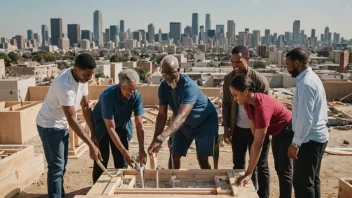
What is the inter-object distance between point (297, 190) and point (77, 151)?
16.3 ft

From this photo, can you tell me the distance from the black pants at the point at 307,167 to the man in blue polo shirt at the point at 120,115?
1567mm

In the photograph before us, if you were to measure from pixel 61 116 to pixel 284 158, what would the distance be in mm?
2363

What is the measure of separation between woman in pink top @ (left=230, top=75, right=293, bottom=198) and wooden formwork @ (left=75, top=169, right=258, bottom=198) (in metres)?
0.19

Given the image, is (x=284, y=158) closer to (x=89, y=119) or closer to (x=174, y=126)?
(x=174, y=126)

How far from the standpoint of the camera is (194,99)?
3.96m

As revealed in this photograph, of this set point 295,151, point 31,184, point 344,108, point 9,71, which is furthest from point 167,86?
point 9,71

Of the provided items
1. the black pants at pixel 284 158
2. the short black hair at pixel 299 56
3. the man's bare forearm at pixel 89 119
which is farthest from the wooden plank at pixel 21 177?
the short black hair at pixel 299 56

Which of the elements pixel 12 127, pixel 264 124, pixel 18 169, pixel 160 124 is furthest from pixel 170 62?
pixel 12 127

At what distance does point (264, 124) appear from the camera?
338 cm

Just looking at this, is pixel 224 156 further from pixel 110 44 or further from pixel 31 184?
pixel 110 44

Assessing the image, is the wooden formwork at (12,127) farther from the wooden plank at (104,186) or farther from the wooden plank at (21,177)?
the wooden plank at (104,186)

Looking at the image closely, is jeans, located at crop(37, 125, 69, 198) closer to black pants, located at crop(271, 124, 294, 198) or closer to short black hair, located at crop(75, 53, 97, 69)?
short black hair, located at crop(75, 53, 97, 69)

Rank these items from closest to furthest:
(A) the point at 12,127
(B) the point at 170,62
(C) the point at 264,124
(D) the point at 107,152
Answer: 1. (C) the point at 264,124
2. (B) the point at 170,62
3. (D) the point at 107,152
4. (A) the point at 12,127

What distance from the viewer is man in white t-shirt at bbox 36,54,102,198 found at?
374cm
